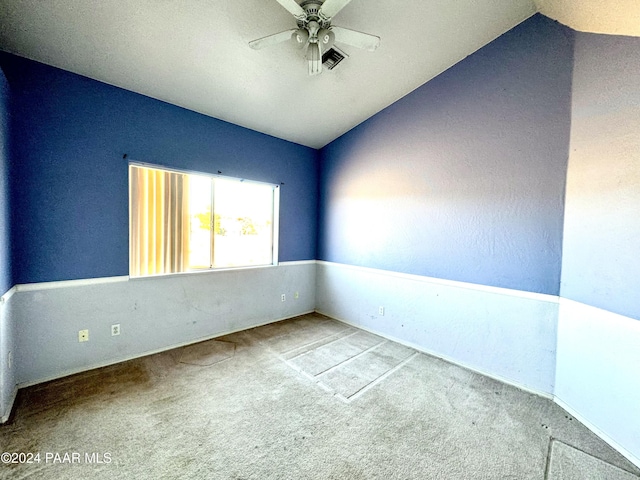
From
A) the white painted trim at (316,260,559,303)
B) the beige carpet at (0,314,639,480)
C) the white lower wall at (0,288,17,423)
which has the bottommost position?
the beige carpet at (0,314,639,480)

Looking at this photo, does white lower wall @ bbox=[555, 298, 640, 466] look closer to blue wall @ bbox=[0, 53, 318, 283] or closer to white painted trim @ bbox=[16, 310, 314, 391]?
white painted trim @ bbox=[16, 310, 314, 391]

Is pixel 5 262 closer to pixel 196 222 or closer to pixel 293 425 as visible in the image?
pixel 196 222

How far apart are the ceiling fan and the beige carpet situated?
8.94ft

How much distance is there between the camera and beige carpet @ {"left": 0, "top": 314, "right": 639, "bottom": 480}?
149 centimetres

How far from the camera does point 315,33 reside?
1829 millimetres

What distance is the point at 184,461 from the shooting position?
4.92ft

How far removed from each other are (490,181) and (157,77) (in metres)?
3.41

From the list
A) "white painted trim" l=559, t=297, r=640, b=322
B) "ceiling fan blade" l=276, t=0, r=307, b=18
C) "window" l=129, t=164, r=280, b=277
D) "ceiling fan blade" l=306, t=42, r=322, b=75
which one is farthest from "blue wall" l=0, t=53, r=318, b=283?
"white painted trim" l=559, t=297, r=640, b=322

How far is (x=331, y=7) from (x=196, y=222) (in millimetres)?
2536

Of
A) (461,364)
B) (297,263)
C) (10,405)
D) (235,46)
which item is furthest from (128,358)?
Result: (461,364)

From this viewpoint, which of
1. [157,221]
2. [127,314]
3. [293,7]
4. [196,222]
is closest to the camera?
[293,7]

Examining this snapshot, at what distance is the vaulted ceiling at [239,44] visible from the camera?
1.85 m

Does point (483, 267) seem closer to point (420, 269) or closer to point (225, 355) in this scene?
point (420, 269)

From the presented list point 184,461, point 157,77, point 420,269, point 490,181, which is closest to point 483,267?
point 420,269
